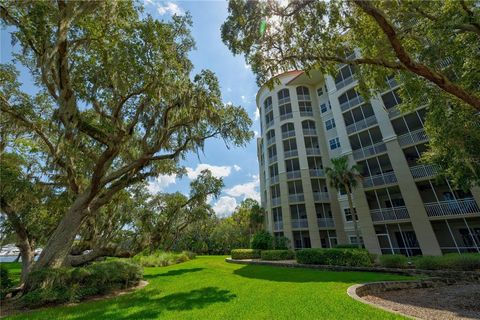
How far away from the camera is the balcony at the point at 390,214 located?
19.9 m

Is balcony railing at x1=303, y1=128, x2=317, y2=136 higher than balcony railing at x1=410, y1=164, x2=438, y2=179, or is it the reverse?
balcony railing at x1=303, y1=128, x2=317, y2=136

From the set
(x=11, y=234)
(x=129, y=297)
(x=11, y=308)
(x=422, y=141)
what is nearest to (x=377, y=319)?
(x=129, y=297)

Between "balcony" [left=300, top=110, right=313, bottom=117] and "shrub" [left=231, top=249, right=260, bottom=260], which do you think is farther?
"balcony" [left=300, top=110, right=313, bottom=117]

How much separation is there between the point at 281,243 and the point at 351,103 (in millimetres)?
18146

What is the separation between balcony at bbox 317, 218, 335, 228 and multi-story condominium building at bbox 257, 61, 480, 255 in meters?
0.11

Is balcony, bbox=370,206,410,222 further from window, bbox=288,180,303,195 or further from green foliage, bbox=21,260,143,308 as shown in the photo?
green foliage, bbox=21,260,143,308

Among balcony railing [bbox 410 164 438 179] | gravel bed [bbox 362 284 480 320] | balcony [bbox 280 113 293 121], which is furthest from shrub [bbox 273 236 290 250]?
gravel bed [bbox 362 284 480 320]

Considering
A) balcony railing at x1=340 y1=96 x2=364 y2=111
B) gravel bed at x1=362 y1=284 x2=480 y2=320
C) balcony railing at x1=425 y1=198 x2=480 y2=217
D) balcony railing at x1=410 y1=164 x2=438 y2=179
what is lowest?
gravel bed at x1=362 y1=284 x2=480 y2=320

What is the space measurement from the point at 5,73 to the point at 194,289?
13847mm

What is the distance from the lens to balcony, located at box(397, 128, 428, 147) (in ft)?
63.7

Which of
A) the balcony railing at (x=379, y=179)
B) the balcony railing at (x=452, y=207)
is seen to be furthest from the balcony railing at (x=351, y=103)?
the balcony railing at (x=452, y=207)

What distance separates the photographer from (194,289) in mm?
10117

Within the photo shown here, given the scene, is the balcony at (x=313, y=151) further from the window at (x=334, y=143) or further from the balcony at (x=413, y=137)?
the balcony at (x=413, y=137)

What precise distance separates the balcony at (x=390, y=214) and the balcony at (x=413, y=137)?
5.83 meters
